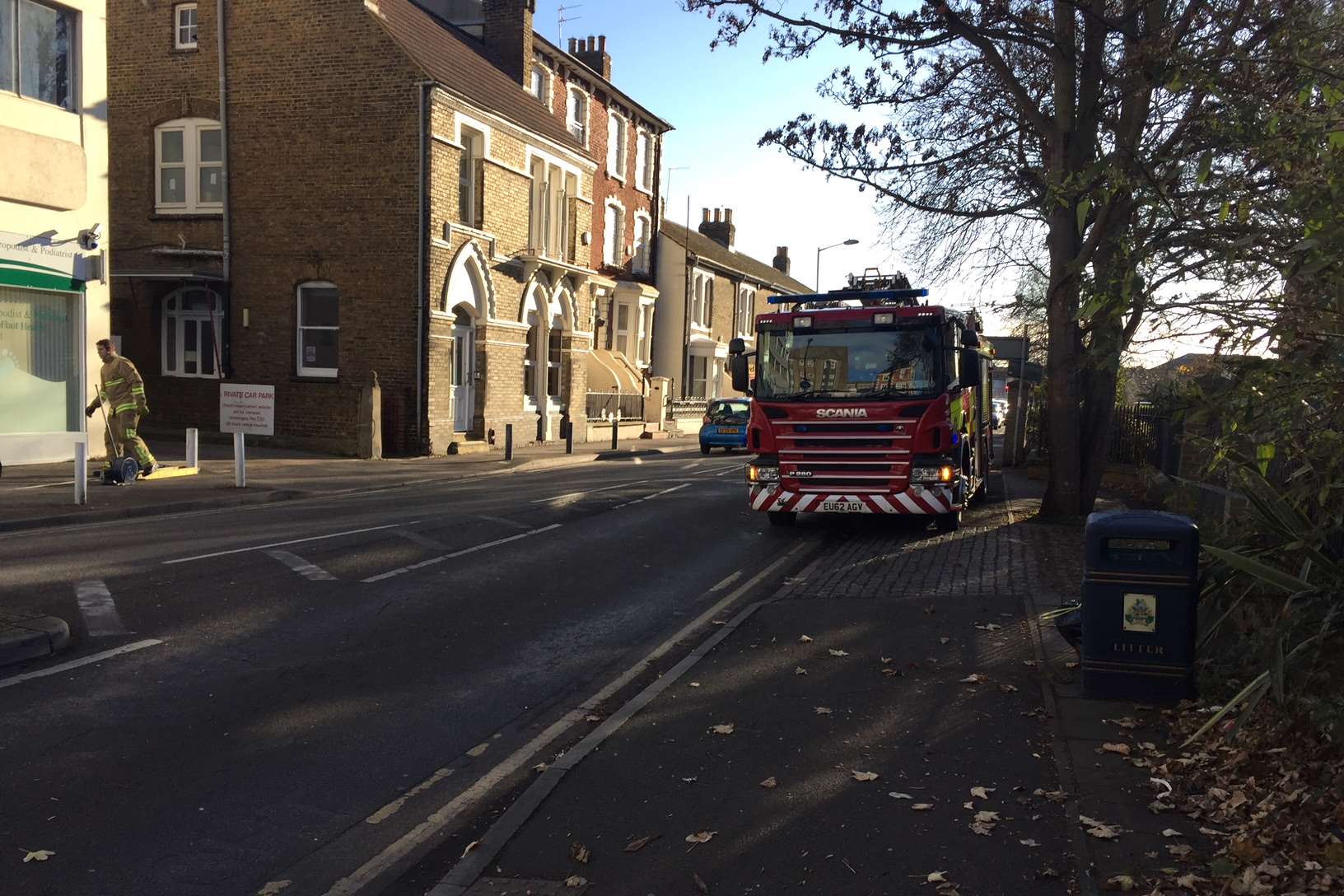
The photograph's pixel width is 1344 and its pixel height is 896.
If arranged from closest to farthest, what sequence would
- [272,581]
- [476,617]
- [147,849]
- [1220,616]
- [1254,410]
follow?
[147,849]
[1254,410]
[1220,616]
[476,617]
[272,581]

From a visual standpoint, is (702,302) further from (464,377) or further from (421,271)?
(421,271)

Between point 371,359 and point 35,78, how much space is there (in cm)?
858

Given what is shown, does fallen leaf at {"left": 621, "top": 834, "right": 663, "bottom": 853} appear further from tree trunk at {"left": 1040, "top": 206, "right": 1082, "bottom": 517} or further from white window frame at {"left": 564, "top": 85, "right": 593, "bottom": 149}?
white window frame at {"left": 564, "top": 85, "right": 593, "bottom": 149}

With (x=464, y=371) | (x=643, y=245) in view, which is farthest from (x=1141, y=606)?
(x=643, y=245)

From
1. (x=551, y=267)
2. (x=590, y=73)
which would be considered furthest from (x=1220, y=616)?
(x=590, y=73)

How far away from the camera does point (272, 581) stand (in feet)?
32.2

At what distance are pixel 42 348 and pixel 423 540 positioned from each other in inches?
411

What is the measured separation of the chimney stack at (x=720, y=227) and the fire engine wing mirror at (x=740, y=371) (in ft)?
144

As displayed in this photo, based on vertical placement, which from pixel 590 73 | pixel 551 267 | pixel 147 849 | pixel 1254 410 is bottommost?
pixel 147 849

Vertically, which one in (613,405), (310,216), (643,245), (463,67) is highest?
(463,67)

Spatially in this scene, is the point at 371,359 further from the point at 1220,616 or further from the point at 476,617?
the point at 1220,616

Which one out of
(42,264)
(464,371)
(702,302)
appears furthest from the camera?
(702,302)

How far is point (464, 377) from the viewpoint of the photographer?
91.1 ft

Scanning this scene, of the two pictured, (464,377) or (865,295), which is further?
(464,377)
